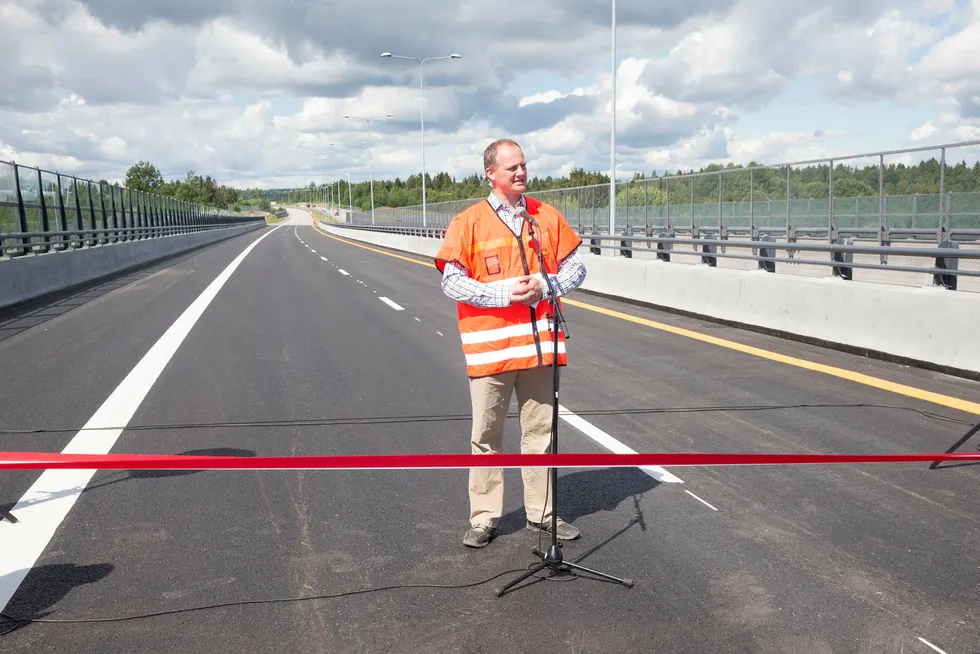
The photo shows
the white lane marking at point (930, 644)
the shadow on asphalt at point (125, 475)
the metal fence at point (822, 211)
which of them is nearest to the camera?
the white lane marking at point (930, 644)

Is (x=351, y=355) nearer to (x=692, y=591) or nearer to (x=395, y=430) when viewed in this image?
(x=395, y=430)

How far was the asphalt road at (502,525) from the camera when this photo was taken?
3580mm

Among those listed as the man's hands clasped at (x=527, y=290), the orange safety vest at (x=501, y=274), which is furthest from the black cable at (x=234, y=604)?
the man's hands clasped at (x=527, y=290)

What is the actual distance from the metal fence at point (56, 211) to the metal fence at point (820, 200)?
49.5 ft

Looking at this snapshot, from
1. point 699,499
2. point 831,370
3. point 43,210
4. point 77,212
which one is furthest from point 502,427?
point 77,212

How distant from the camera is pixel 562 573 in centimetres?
411

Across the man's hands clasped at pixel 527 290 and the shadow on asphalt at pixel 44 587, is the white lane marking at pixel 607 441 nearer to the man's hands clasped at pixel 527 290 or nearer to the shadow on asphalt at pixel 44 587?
the man's hands clasped at pixel 527 290

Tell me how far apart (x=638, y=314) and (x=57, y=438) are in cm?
1008

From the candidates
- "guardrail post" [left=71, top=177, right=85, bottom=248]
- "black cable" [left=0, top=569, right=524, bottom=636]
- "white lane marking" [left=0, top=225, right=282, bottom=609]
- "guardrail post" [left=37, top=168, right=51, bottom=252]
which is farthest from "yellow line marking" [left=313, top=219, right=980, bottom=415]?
"guardrail post" [left=71, top=177, right=85, bottom=248]

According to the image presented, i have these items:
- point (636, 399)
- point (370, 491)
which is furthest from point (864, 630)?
point (636, 399)

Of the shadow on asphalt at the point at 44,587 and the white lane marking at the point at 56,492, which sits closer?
the shadow on asphalt at the point at 44,587

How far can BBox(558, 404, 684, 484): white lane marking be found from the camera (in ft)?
18.3

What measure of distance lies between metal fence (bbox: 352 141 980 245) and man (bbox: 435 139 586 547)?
1386 centimetres

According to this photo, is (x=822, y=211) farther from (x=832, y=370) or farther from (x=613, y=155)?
(x=832, y=370)
